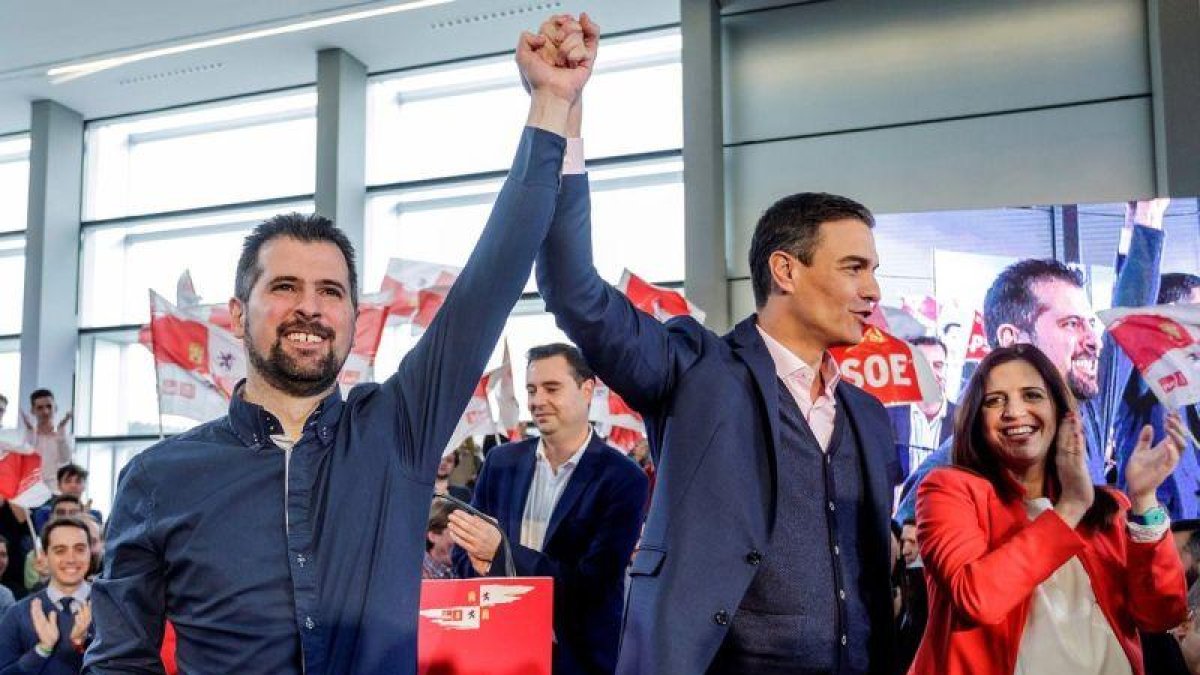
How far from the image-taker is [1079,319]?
5.11 m

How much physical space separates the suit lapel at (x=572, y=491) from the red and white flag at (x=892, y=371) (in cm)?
219

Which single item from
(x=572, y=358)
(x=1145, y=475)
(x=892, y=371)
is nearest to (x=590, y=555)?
(x=572, y=358)

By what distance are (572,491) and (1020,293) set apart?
8.50 feet

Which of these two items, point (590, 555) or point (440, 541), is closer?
point (590, 555)

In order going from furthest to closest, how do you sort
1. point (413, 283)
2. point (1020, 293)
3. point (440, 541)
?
point (413, 283), point (1020, 293), point (440, 541)

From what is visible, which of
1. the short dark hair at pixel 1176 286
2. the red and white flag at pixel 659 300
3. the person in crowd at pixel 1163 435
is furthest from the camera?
the red and white flag at pixel 659 300

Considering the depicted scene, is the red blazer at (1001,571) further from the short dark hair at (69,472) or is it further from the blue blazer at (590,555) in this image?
the short dark hair at (69,472)

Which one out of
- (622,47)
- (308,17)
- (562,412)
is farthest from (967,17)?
(562,412)

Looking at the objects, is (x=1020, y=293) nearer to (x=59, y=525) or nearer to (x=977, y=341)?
(x=977, y=341)

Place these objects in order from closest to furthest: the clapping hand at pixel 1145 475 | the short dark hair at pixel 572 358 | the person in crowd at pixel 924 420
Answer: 1. the clapping hand at pixel 1145 475
2. the short dark hair at pixel 572 358
3. the person in crowd at pixel 924 420

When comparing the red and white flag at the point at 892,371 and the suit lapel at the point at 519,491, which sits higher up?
the red and white flag at the point at 892,371

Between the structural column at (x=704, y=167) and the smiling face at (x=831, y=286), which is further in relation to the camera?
the structural column at (x=704, y=167)

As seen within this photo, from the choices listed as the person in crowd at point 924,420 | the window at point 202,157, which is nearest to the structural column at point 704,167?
the person in crowd at point 924,420

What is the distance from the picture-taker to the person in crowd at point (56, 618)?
502cm
